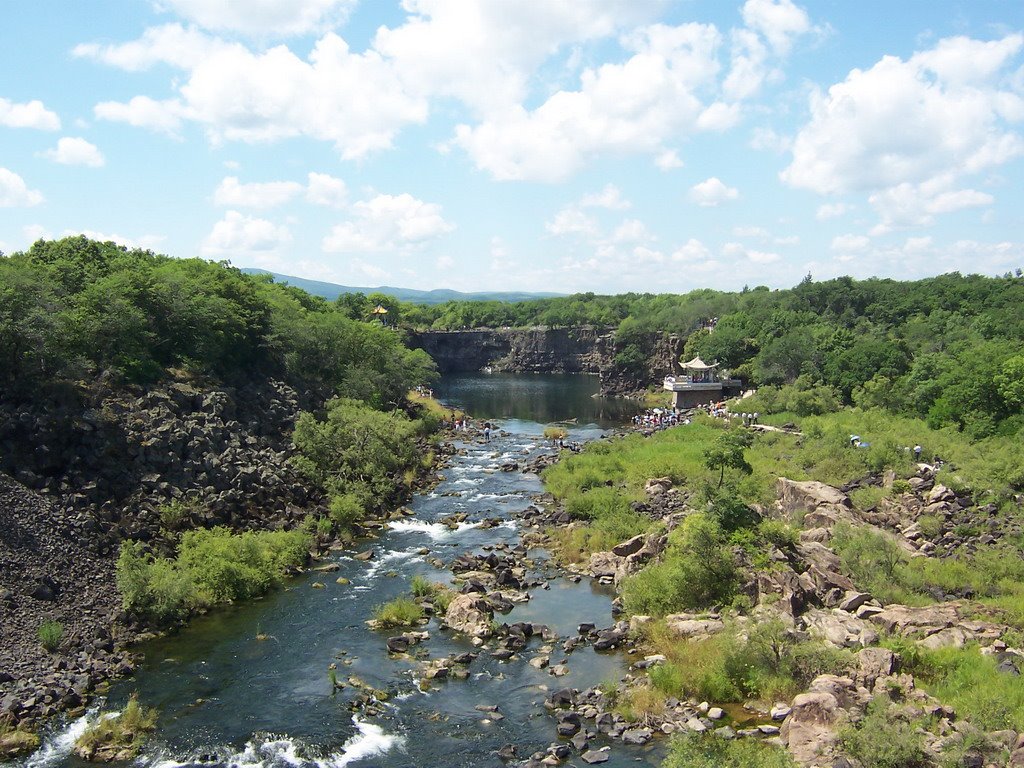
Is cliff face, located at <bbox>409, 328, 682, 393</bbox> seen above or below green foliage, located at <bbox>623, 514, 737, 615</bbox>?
above

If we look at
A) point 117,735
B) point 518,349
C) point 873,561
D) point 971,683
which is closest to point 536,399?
point 518,349

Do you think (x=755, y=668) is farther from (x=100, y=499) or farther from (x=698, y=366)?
(x=698, y=366)

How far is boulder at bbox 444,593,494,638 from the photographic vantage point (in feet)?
96.9

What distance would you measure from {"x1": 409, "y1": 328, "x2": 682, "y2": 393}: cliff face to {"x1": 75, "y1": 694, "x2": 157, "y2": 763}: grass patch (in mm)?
→ 122466

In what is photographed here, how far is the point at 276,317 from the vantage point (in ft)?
208

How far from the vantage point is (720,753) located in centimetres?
2067

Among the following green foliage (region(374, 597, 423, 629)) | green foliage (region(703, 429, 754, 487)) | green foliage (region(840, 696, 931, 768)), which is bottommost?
green foliage (region(374, 597, 423, 629))

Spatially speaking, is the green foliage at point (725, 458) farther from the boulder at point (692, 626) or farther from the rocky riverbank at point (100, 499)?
the rocky riverbank at point (100, 499)

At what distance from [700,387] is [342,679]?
66.7m

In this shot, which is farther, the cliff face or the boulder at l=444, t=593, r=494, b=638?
the cliff face

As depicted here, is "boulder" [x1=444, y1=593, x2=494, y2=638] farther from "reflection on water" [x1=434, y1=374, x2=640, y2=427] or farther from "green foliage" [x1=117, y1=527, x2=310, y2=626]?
"reflection on water" [x1=434, y1=374, x2=640, y2=427]

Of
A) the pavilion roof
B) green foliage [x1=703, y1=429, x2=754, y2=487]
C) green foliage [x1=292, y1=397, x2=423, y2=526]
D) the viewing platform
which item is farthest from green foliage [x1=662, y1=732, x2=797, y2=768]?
the pavilion roof

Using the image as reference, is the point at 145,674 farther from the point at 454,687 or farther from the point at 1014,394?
the point at 1014,394

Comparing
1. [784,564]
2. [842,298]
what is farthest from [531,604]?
[842,298]
